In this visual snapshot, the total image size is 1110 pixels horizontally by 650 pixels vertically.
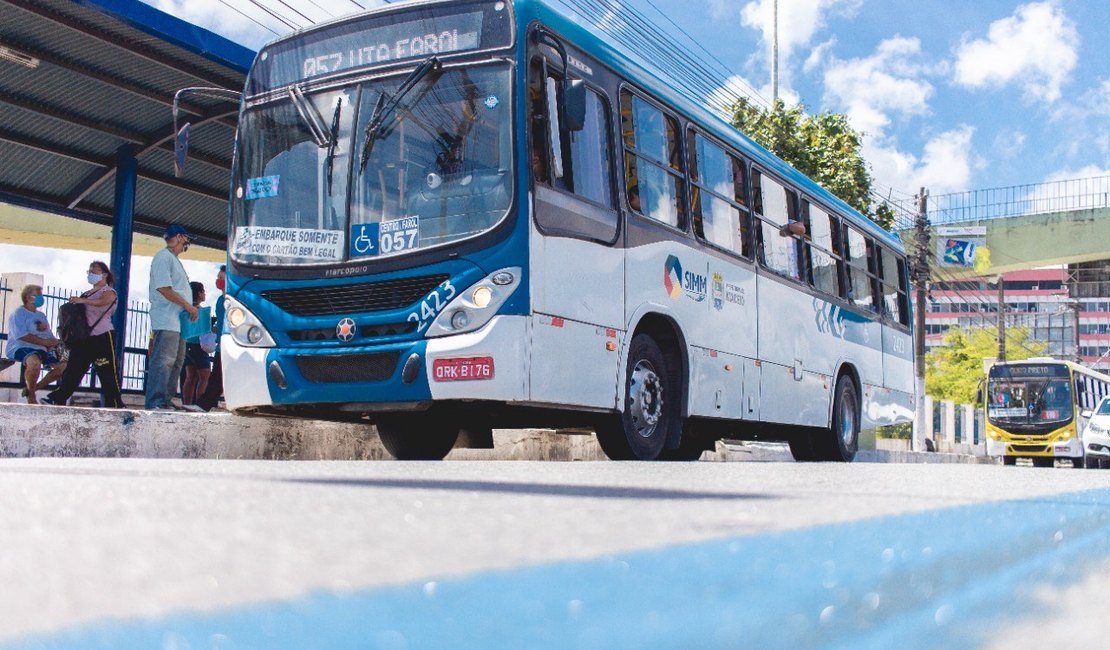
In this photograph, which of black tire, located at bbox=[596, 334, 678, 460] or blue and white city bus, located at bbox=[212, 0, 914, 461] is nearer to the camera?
blue and white city bus, located at bbox=[212, 0, 914, 461]

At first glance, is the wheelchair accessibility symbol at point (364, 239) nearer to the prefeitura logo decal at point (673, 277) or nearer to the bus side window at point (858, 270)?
the prefeitura logo decal at point (673, 277)

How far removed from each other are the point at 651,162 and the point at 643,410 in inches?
79.4

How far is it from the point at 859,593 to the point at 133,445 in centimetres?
828

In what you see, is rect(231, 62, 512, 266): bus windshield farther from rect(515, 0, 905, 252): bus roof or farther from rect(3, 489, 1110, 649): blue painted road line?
rect(3, 489, 1110, 649): blue painted road line

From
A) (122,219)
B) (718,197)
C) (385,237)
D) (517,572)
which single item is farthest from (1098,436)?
(517,572)

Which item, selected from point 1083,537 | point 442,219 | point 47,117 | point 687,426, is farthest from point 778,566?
point 47,117

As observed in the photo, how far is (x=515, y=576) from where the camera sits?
4.45 feet

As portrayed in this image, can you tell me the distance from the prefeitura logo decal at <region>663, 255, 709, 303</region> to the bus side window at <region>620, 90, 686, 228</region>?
14.1 inches

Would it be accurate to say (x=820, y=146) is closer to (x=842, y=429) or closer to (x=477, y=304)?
(x=842, y=429)

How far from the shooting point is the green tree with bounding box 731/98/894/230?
81.4ft

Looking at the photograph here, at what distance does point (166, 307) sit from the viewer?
1038cm

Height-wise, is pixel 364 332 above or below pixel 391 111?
below

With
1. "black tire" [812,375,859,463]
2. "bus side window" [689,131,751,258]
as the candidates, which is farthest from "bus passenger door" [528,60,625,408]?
"black tire" [812,375,859,463]

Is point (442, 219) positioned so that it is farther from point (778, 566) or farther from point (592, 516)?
point (778, 566)
